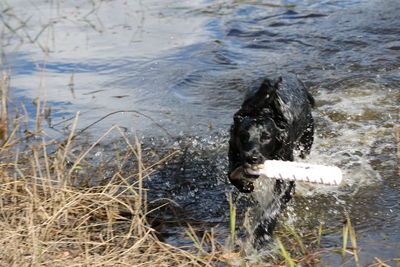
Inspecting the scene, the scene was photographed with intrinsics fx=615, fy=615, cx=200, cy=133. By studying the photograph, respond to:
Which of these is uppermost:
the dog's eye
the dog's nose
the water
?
the dog's eye

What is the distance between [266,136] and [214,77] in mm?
3515

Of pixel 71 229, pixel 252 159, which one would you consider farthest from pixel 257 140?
pixel 71 229

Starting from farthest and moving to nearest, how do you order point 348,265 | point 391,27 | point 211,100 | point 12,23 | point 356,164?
point 12,23 < point 391,27 < point 211,100 < point 356,164 < point 348,265

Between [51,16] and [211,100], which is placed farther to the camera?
[51,16]

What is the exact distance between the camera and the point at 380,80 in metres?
7.27

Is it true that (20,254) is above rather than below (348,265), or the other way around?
above

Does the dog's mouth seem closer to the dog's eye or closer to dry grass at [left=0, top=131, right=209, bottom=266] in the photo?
the dog's eye

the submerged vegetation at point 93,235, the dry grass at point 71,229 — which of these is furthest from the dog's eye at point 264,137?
the dry grass at point 71,229

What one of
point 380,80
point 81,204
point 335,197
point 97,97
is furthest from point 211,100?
point 81,204

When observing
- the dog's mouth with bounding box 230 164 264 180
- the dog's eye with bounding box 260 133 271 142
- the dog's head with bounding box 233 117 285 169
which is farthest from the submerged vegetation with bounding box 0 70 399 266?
the dog's eye with bounding box 260 133 271 142

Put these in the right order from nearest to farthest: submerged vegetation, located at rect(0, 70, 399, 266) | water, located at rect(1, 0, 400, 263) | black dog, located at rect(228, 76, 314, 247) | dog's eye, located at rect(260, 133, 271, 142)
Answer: submerged vegetation, located at rect(0, 70, 399, 266)
black dog, located at rect(228, 76, 314, 247)
dog's eye, located at rect(260, 133, 271, 142)
water, located at rect(1, 0, 400, 263)

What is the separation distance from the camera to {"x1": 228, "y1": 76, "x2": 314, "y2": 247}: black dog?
4.22 meters

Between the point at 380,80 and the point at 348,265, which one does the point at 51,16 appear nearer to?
the point at 380,80

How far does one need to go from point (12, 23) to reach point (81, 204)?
6.32 metres
